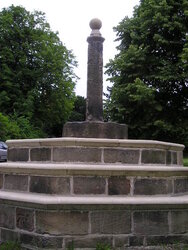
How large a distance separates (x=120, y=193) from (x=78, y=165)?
0.78m

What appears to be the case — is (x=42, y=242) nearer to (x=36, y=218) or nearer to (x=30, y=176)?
(x=36, y=218)

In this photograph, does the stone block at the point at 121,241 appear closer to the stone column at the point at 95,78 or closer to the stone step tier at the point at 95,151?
the stone step tier at the point at 95,151

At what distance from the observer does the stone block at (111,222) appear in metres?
5.52

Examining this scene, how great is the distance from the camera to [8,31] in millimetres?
27453

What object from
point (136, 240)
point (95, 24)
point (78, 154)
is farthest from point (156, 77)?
point (136, 240)

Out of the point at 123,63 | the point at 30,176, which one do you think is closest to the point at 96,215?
the point at 30,176

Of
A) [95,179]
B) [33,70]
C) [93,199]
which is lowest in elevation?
[93,199]

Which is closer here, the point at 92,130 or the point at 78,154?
the point at 78,154

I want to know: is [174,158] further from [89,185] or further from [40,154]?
[40,154]

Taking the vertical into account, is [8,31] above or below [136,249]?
above

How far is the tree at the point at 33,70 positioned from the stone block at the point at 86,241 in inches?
831

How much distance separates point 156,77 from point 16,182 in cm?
1181

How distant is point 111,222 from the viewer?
558 centimetres

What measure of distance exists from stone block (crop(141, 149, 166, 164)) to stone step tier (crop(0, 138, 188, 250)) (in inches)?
0.7
